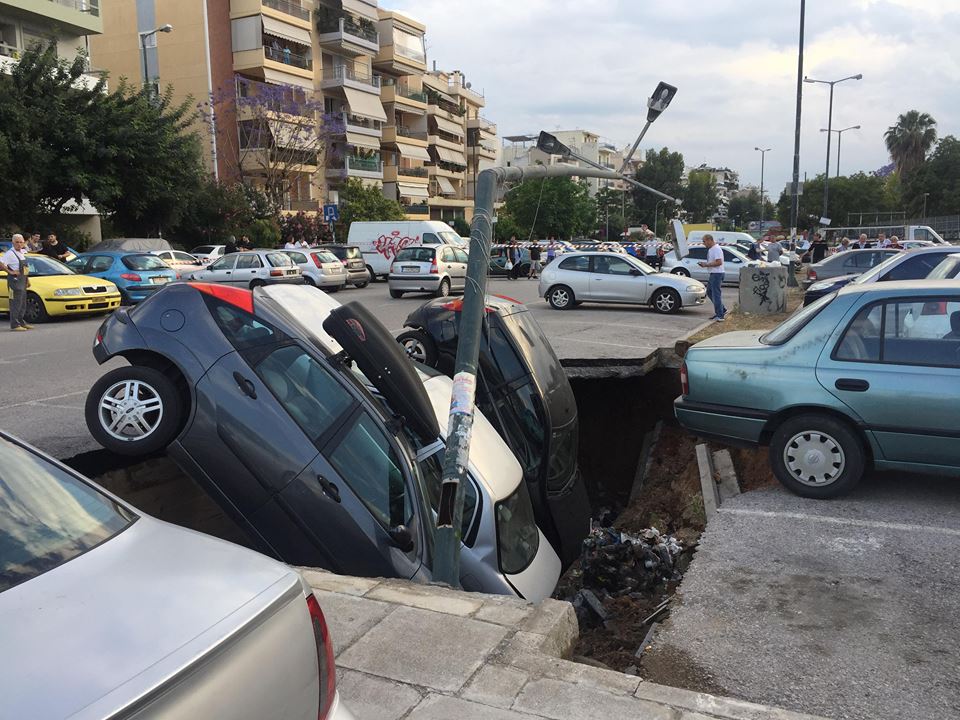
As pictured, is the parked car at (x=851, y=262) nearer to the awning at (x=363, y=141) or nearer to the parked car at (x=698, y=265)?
the parked car at (x=698, y=265)

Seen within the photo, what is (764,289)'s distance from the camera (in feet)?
54.9

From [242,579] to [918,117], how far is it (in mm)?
95677

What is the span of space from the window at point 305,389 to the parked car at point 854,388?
338 centimetres

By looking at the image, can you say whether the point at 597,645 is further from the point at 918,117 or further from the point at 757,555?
the point at 918,117

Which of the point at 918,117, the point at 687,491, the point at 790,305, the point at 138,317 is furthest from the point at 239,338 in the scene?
the point at 918,117

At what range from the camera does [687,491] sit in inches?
320

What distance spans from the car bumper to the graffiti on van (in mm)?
24285

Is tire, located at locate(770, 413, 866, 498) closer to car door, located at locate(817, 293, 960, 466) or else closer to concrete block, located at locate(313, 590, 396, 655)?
car door, located at locate(817, 293, 960, 466)

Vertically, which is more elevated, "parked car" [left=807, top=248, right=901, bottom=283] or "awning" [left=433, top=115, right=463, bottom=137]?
"awning" [left=433, top=115, right=463, bottom=137]

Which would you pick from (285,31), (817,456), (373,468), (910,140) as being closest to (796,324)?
(817,456)

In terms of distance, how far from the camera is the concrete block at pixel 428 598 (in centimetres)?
344

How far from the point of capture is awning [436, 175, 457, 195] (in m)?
69.8

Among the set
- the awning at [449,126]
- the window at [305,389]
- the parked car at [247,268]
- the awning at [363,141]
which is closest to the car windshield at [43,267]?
the parked car at [247,268]

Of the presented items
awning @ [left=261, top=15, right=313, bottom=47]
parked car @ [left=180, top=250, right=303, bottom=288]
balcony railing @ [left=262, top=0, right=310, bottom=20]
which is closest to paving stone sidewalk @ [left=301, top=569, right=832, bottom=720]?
parked car @ [left=180, top=250, right=303, bottom=288]
